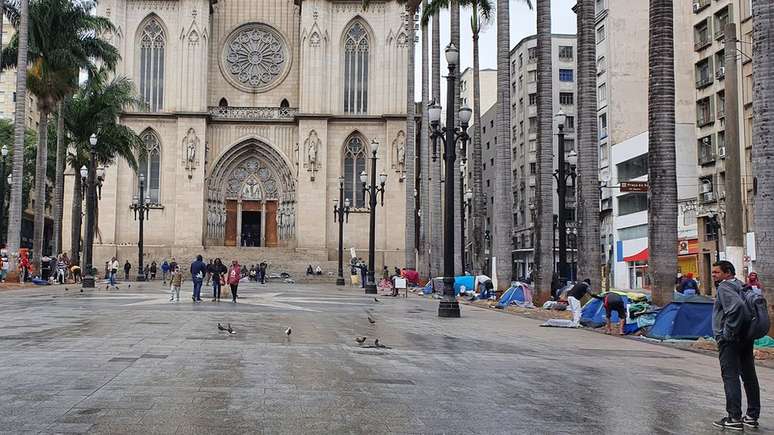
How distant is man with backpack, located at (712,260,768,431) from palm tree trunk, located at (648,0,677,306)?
9138mm

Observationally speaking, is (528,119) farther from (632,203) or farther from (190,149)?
(190,149)

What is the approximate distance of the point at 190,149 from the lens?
5566cm

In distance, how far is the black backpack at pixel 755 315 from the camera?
269 inches

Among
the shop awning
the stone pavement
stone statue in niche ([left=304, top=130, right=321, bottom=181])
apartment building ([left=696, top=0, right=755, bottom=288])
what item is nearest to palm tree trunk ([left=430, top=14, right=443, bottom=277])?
the shop awning

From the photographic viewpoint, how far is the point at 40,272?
38531 millimetres

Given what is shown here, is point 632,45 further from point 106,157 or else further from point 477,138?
point 106,157

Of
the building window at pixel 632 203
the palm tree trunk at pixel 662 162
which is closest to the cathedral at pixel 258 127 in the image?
the building window at pixel 632 203

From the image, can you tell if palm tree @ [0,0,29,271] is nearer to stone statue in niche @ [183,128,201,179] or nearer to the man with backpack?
stone statue in niche @ [183,128,201,179]

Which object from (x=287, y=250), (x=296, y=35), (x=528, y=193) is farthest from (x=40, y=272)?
(x=528, y=193)

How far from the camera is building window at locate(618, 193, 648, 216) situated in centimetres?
4494

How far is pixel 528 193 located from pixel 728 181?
4879 cm

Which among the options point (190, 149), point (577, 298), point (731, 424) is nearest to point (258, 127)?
point (190, 149)

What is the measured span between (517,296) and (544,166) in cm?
457

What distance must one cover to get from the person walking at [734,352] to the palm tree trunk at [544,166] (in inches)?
652
